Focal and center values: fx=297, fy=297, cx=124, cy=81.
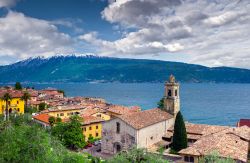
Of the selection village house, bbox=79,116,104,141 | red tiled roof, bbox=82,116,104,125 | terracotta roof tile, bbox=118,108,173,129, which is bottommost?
village house, bbox=79,116,104,141

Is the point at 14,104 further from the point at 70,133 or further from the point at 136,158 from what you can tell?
the point at 136,158

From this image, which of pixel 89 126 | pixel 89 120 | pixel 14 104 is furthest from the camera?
pixel 14 104

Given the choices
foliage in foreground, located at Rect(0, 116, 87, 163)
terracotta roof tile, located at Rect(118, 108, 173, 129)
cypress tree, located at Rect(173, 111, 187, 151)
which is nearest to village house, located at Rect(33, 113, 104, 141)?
terracotta roof tile, located at Rect(118, 108, 173, 129)

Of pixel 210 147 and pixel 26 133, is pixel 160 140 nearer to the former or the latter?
pixel 210 147

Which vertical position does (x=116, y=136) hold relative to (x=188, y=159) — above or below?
above

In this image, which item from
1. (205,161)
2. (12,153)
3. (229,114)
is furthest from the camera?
(229,114)

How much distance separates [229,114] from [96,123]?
9511cm

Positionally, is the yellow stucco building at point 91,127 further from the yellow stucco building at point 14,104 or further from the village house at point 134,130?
the yellow stucco building at point 14,104

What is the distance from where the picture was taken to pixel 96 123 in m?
66.6

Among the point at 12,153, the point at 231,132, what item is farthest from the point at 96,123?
the point at 12,153

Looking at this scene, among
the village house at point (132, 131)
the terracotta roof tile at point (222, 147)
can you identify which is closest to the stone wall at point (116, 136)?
the village house at point (132, 131)

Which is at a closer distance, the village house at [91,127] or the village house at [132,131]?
the village house at [132,131]

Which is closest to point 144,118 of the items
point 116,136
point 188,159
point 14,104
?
point 116,136

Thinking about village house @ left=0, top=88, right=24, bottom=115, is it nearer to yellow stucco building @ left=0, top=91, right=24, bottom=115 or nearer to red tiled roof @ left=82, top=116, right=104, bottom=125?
yellow stucco building @ left=0, top=91, right=24, bottom=115
